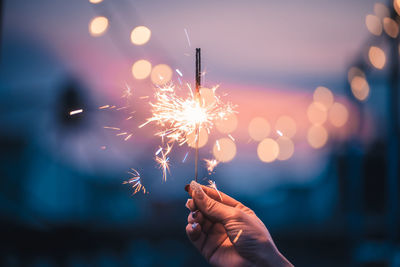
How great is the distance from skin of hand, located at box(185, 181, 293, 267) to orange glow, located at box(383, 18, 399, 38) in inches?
129

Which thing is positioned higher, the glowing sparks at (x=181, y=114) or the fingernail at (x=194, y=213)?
the glowing sparks at (x=181, y=114)

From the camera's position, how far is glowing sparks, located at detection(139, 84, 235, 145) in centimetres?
232

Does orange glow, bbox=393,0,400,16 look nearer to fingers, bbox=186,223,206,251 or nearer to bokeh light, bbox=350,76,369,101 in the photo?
bokeh light, bbox=350,76,369,101

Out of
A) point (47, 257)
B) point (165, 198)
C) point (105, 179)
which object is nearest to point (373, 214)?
point (165, 198)

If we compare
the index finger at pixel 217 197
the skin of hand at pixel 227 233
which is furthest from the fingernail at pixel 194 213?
the index finger at pixel 217 197

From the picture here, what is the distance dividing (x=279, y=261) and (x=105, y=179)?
30.6 ft

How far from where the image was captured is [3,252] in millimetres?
7430

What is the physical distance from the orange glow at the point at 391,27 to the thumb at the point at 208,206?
343 cm

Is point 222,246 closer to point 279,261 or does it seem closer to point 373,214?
point 279,261

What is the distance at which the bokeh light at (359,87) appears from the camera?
5039 millimetres

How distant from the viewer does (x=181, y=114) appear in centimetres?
244

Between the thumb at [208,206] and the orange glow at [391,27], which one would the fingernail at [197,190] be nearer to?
the thumb at [208,206]

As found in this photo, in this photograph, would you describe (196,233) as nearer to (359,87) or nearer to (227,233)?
(227,233)

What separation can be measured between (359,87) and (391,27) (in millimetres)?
1084
